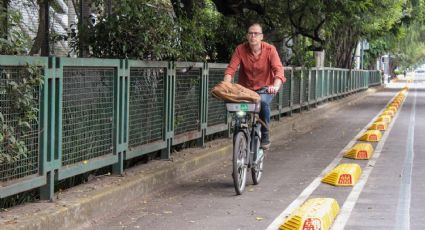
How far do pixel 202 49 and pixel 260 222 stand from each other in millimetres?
4231

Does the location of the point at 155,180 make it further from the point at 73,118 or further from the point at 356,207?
the point at 356,207

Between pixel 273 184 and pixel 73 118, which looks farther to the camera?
pixel 273 184

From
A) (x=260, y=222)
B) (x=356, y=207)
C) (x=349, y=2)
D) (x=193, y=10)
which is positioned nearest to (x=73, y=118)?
(x=260, y=222)

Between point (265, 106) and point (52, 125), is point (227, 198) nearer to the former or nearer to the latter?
point (265, 106)

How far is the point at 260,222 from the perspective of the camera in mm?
6270

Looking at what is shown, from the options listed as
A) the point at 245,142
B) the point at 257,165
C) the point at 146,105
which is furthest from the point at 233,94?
the point at 146,105

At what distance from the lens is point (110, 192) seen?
21.8ft

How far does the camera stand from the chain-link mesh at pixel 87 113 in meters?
6.35

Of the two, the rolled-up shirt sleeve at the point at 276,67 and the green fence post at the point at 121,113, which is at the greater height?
the rolled-up shirt sleeve at the point at 276,67

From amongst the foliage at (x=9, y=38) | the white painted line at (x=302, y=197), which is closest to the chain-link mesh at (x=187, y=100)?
the white painted line at (x=302, y=197)

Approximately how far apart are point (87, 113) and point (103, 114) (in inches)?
15.0

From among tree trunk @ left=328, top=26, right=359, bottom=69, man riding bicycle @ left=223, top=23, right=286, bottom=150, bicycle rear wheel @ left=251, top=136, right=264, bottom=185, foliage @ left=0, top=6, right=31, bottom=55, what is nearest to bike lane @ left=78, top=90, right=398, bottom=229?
bicycle rear wheel @ left=251, top=136, right=264, bottom=185

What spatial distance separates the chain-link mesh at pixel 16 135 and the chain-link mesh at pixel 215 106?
522cm

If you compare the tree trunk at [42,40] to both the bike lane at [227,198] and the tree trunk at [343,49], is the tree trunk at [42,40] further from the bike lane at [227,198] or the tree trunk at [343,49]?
the tree trunk at [343,49]
